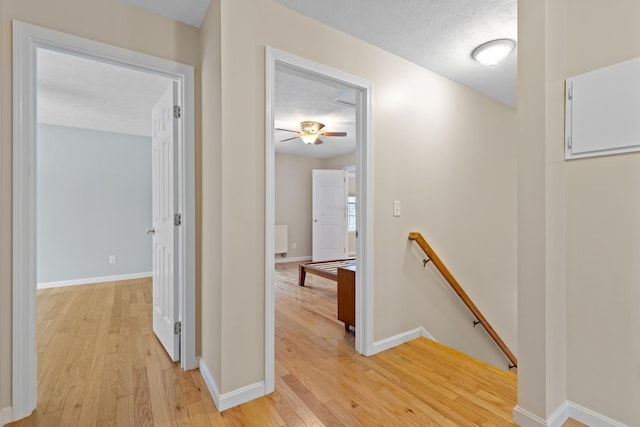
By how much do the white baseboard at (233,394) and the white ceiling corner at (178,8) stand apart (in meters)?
2.22

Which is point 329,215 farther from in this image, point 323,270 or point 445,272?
point 445,272

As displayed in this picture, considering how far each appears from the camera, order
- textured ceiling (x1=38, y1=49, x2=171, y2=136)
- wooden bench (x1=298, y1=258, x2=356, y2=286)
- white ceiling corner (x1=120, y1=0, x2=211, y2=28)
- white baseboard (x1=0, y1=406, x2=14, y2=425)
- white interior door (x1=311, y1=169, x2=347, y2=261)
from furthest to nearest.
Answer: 1. white interior door (x1=311, y1=169, x2=347, y2=261)
2. wooden bench (x1=298, y1=258, x2=356, y2=286)
3. textured ceiling (x1=38, y1=49, x2=171, y2=136)
4. white ceiling corner (x1=120, y1=0, x2=211, y2=28)
5. white baseboard (x1=0, y1=406, x2=14, y2=425)

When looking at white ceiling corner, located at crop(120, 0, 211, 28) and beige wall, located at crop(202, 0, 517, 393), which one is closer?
beige wall, located at crop(202, 0, 517, 393)

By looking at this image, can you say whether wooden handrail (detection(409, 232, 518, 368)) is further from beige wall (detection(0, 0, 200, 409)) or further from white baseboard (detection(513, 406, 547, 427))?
beige wall (detection(0, 0, 200, 409))

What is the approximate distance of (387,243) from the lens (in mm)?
2352

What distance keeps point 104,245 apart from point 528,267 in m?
5.44

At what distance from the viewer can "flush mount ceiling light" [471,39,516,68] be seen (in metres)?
2.20

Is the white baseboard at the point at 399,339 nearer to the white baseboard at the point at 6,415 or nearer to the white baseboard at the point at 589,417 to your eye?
the white baseboard at the point at 589,417

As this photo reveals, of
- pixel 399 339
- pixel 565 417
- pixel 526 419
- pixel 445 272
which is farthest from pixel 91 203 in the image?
pixel 565 417

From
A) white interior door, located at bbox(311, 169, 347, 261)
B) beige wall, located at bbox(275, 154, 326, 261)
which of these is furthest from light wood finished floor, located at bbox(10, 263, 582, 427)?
beige wall, located at bbox(275, 154, 326, 261)

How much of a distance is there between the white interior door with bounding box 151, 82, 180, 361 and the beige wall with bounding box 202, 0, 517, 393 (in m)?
0.38

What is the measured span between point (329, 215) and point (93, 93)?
4436 millimetres

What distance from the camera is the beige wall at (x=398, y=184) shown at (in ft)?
5.39

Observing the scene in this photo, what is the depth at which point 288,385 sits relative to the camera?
183 centimetres
